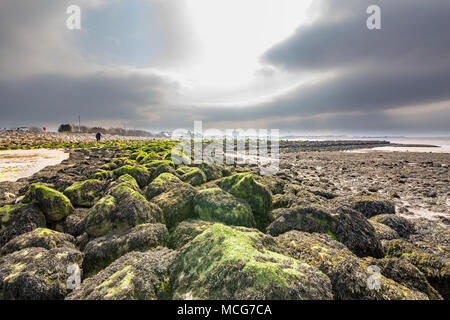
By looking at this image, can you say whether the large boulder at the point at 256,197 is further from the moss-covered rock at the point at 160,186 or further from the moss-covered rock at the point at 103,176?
the moss-covered rock at the point at 103,176

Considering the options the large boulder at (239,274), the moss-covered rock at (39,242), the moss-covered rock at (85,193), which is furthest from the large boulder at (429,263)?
the moss-covered rock at (85,193)

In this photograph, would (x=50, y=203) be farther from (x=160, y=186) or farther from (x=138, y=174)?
(x=138, y=174)

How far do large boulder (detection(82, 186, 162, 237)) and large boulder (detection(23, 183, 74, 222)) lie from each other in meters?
0.99

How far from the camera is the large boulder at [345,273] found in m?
2.27

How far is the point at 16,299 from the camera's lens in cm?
243

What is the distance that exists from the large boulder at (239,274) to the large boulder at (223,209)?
5.26 feet

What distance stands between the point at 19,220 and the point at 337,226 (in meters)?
Answer: 6.87

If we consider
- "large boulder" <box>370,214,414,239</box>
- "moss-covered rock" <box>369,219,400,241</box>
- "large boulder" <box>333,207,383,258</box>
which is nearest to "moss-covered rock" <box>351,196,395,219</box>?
"large boulder" <box>370,214,414,239</box>

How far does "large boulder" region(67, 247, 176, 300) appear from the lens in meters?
2.09

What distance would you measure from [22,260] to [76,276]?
88 centimetres

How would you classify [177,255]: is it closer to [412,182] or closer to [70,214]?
[70,214]

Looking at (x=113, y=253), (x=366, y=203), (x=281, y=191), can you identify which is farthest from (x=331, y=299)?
(x=281, y=191)

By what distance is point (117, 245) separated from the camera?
332cm

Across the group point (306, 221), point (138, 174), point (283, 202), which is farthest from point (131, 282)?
point (138, 174)
